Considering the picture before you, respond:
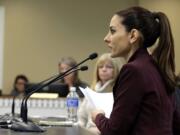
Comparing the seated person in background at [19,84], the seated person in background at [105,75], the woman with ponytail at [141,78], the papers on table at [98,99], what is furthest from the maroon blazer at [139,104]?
the seated person in background at [19,84]

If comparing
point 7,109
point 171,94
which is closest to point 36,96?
point 7,109

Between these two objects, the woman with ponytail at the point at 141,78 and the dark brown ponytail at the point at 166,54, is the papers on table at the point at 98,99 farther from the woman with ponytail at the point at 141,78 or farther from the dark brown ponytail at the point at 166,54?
the dark brown ponytail at the point at 166,54

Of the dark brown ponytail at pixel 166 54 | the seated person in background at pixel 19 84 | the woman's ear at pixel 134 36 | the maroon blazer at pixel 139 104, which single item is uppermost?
the seated person in background at pixel 19 84

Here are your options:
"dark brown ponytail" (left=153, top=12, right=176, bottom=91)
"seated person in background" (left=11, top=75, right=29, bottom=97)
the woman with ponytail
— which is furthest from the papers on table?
"seated person in background" (left=11, top=75, right=29, bottom=97)

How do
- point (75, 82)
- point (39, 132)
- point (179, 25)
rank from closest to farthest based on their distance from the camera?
point (39, 132) → point (75, 82) → point (179, 25)

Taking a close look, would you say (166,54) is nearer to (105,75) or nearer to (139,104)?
(139,104)

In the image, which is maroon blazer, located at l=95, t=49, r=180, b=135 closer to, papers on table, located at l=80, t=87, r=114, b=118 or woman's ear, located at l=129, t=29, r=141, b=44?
woman's ear, located at l=129, t=29, r=141, b=44

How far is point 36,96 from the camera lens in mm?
4082

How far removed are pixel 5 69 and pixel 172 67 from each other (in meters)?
4.92

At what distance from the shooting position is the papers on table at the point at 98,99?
2192 millimetres

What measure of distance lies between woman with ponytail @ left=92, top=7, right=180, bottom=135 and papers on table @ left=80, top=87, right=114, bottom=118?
39 cm

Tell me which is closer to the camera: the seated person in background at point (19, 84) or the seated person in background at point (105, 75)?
the seated person in background at point (105, 75)

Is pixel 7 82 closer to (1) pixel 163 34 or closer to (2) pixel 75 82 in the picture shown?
(2) pixel 75 82

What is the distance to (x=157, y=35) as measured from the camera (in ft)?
5.62
